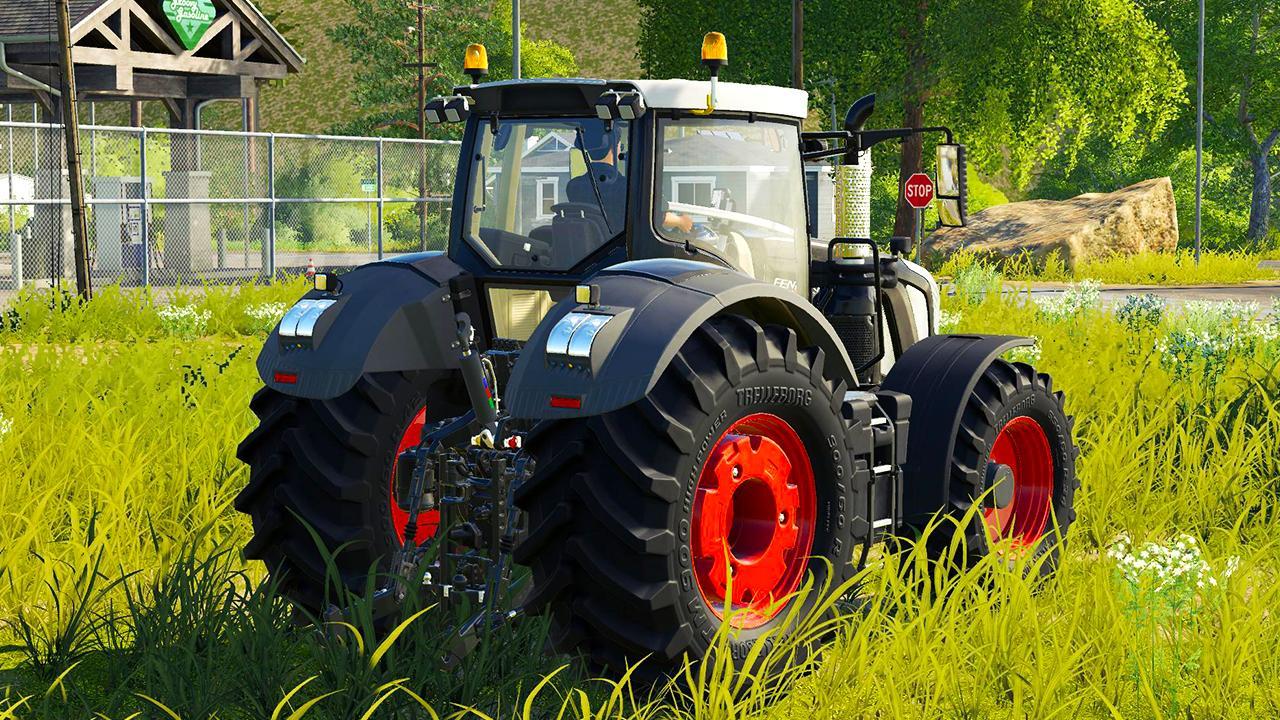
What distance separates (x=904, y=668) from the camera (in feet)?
13.7

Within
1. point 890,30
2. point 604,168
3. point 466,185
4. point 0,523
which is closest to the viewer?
point 604,168

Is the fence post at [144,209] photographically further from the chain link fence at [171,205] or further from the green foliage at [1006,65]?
the green foliage at [1006,65]

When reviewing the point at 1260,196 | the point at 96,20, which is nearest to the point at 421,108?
the point at 96,20

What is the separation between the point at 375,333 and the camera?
482 centimetres

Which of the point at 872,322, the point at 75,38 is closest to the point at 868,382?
the point at 872,322

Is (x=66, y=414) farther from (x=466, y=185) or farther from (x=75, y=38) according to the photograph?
(x=75, y=38)

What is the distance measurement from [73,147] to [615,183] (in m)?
12.2

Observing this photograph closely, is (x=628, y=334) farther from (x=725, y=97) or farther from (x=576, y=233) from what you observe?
(x=725, y=97)

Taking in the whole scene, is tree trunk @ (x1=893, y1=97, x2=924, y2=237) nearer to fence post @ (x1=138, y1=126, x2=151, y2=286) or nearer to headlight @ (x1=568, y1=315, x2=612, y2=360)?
fence post @ (x1=138, y1=126, x2=151, y2=286)

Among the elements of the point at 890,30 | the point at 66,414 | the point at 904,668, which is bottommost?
the point at 904,668

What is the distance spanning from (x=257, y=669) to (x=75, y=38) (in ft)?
67.0

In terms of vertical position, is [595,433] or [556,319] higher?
[556,319]

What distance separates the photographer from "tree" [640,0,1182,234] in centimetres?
2988

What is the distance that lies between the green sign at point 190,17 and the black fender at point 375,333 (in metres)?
21.2
